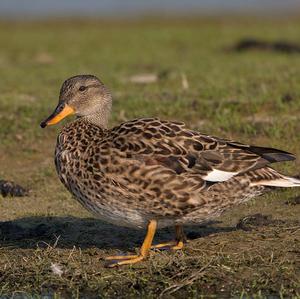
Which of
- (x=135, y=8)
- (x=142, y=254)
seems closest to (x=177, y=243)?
(x=142, y=254)

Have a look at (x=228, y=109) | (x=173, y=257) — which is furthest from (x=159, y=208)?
(x=228, y=109)

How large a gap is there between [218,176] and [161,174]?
39 cm

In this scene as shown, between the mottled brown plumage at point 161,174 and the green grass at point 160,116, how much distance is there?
13.6 inches

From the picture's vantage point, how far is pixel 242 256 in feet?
19.0

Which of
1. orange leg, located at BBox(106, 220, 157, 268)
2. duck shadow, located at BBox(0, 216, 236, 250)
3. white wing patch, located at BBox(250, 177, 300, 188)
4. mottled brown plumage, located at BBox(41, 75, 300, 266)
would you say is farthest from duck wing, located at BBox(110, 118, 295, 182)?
duck shadow, located at BBox(0, 216, 236, 250)

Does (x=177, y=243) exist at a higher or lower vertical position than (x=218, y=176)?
lower

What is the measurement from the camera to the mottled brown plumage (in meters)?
5.70

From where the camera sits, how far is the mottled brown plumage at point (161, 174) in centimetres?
570

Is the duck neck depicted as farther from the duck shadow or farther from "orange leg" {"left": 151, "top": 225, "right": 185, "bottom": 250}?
"orange leg" {"left": 151, "top": 225, "right": 185, "bottom": 250}

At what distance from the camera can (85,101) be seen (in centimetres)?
653

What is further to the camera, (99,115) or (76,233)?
(76,233)

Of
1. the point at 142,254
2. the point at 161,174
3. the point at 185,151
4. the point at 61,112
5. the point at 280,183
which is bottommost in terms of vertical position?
the point at 142,254

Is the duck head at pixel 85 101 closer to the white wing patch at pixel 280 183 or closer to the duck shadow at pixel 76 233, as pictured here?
the duck shadow at pixel 76 233

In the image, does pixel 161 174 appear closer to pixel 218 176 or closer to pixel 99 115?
pixel 218 176
